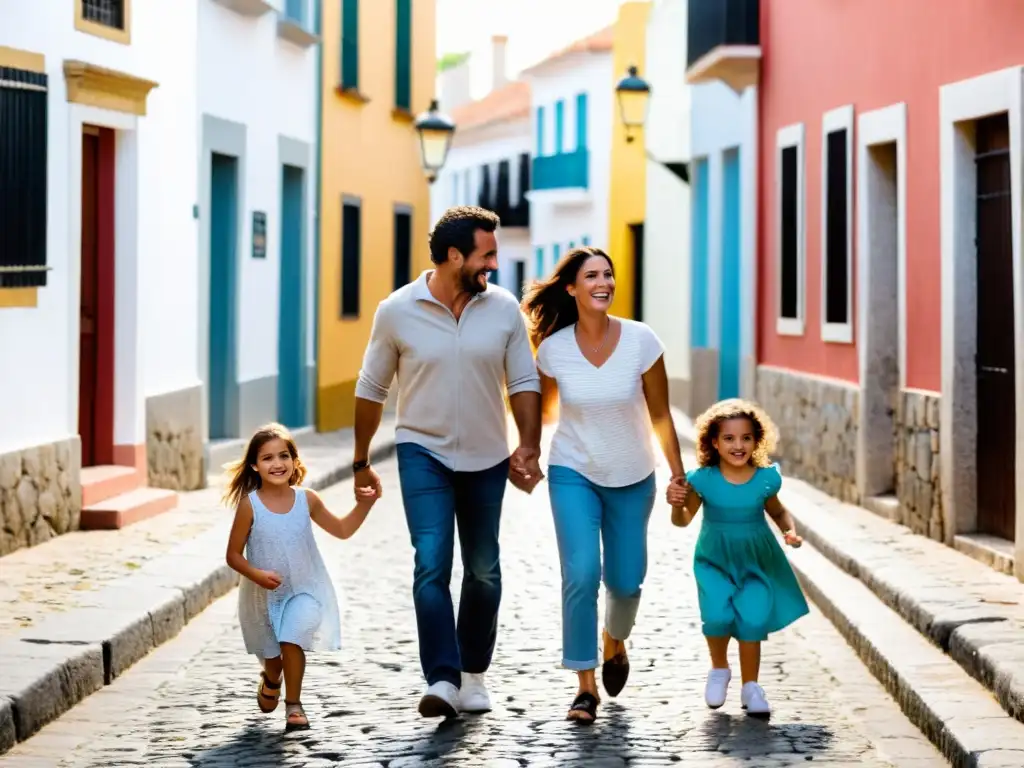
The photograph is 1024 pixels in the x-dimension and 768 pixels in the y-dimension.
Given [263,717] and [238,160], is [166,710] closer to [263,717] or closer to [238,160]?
[263,717]

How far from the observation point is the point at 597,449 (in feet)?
24.3

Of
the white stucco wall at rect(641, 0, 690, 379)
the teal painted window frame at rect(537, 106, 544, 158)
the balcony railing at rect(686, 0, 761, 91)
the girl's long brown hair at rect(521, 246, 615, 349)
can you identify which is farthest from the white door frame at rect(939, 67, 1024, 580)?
the teal painted window frame at rect(537, 106, 544, 158)

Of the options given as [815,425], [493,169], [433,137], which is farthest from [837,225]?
[493,169]

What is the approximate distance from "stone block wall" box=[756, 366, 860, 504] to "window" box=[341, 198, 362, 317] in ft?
21.6

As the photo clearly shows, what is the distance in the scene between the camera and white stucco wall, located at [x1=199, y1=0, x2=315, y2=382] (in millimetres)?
17438

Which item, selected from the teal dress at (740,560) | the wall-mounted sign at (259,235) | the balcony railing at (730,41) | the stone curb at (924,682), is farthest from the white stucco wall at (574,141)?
the teal dress at (740,560)

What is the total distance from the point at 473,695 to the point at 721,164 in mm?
17402

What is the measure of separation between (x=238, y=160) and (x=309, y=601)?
11536 millimetres

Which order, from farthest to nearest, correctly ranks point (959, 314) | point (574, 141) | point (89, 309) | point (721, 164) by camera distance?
point (574, 141) < point (721, 164) < point (89, 309) < point (959, 314)

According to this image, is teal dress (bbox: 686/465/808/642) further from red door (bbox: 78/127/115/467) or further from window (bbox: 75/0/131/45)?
red door (bbox: 78/127/115/467)

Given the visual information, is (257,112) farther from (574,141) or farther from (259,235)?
(574,141)

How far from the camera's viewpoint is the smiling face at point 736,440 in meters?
7.58

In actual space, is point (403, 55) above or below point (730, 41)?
above

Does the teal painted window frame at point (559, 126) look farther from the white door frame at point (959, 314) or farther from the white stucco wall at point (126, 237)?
the white door frame at point (959, 314)
